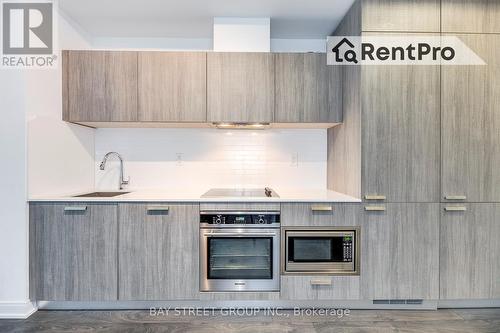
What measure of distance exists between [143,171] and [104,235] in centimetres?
92

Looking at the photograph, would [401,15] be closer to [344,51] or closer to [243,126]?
[344,51]

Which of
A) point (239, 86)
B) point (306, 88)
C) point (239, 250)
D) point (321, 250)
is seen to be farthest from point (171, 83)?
point (321, 250)

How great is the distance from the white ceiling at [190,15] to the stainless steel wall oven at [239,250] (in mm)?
1734

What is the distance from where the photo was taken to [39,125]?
7.68 feet

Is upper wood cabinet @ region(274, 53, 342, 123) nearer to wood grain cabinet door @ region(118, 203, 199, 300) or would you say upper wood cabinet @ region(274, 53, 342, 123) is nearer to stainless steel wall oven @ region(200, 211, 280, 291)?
stainless steel wall oven @ region(200, 211, 280, 291)

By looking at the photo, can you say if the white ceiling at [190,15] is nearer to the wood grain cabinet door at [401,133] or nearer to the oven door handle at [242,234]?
the wood grain cabinet door at [401,133]

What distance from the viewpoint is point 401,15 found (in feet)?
7.58

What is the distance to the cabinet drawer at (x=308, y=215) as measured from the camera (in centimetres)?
232

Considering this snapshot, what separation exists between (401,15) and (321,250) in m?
1.96

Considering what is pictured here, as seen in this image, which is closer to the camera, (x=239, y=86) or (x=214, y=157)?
(x=239, y=86)

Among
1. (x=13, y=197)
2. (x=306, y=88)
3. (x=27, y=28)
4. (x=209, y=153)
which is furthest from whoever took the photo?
(x=209, y=153)

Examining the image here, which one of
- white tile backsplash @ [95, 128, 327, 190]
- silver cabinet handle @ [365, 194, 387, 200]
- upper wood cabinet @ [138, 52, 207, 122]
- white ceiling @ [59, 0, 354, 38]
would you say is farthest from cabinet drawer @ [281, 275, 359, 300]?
white ceiling @ [59, 0, 354, 38]

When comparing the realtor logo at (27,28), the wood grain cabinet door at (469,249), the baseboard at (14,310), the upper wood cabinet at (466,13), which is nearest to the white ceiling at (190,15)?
the realtor logo at (27,28)

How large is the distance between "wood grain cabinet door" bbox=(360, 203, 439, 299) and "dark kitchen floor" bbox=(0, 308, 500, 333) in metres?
0.23
